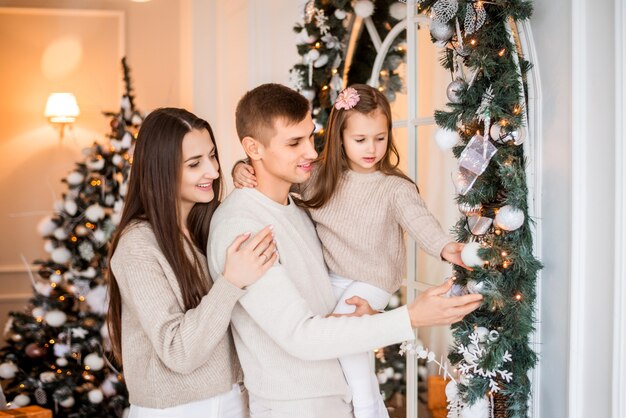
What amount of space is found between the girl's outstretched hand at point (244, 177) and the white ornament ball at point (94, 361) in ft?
7.59

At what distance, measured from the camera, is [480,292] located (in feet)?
6.24

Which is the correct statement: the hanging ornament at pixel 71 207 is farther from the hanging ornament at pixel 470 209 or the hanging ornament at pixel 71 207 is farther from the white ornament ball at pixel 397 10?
the hanging ornament at pixel 470 209

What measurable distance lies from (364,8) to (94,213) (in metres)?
1.85

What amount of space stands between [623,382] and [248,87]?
3.15 metres

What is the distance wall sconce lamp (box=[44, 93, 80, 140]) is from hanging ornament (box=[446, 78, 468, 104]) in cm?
375

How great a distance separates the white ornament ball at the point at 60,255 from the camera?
416 centimetres

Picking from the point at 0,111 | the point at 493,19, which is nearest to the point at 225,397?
the point at 493,19

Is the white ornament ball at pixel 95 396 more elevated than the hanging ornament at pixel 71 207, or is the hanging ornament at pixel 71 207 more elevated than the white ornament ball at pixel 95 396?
the hanging ornament at pixel 71 207

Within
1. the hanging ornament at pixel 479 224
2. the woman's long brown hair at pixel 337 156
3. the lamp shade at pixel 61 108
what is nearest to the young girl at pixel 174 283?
the woman's long brown hair at pixel 337 156

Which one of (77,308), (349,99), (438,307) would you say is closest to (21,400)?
(77,308)

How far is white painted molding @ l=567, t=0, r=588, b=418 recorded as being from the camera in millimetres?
1847

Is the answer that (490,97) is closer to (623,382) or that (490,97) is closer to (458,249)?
(458,249)

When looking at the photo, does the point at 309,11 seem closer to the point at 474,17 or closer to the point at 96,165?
the point at 96,165

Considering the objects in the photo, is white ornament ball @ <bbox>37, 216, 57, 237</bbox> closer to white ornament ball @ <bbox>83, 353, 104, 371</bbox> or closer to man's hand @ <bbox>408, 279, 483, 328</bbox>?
white ornament ball @ <bbox>83, 353, 104, 371</bbox>
